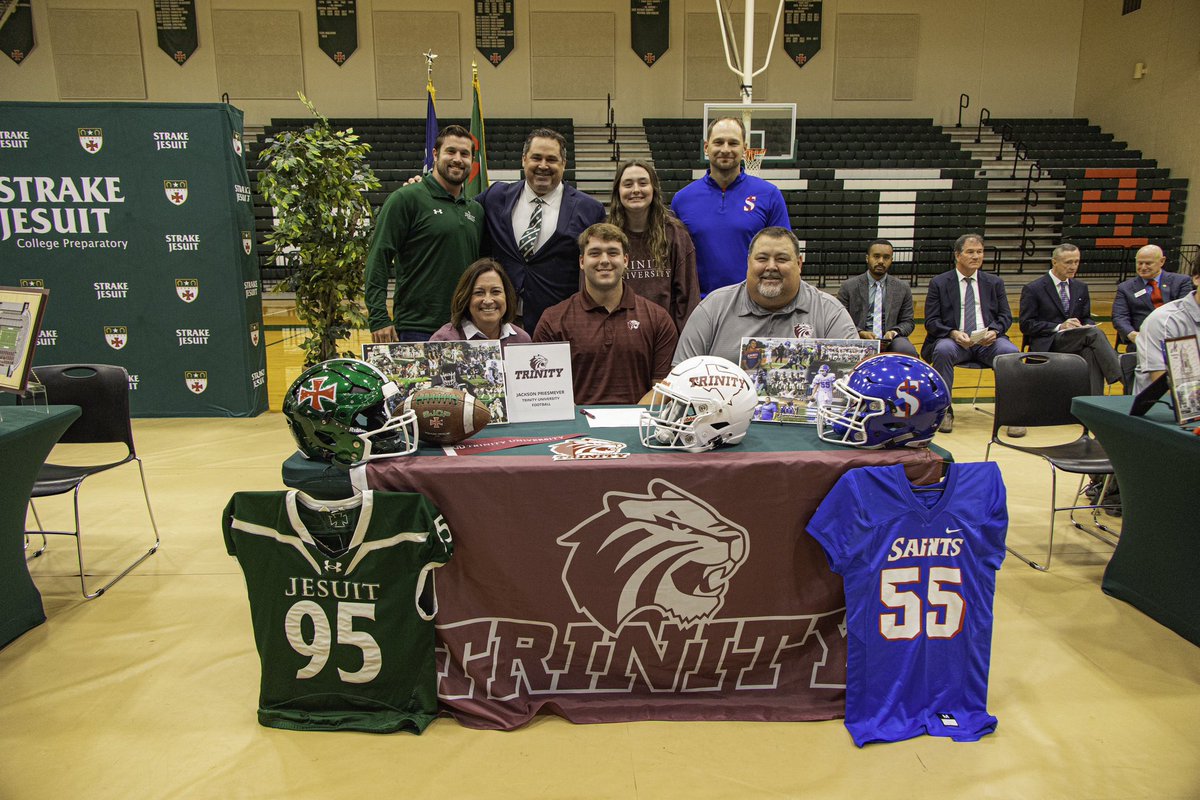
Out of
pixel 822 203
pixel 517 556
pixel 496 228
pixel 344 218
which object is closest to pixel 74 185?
pixel 344 218

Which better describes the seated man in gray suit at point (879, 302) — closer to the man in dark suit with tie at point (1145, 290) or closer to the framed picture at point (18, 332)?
the man in dark suit with tie at point (1145, 290)

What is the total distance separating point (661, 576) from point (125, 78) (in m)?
17.3

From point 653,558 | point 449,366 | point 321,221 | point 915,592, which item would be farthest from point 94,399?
point 915,592

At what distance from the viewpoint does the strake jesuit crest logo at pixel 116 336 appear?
6.03 meters

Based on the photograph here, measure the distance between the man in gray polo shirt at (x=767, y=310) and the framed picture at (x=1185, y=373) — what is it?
1102 mm

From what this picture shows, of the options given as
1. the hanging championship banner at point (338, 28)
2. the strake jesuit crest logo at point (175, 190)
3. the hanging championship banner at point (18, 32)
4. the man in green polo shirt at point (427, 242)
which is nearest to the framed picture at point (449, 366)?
Answer: the man in green polo shirt at point (427, 242)

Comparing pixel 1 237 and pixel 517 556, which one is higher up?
pixel 1 237

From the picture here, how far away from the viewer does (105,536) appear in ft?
12.6

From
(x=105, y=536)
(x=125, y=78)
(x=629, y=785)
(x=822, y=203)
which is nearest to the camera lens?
(x=629, y=785)

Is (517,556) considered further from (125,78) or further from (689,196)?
(125,78)

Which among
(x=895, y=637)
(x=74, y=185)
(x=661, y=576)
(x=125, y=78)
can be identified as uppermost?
(x=125, y=78)

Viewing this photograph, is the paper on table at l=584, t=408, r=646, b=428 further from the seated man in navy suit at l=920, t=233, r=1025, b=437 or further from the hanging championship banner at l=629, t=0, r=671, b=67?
the hanging championship banner at l=629, t=0, r=671, b=67

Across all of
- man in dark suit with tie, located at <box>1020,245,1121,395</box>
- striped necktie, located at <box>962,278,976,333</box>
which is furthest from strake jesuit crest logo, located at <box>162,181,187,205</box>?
man in dark suit with tie, located at <box>1020,245,1121,395</box>

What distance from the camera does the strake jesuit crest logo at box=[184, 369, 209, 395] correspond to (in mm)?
6137
